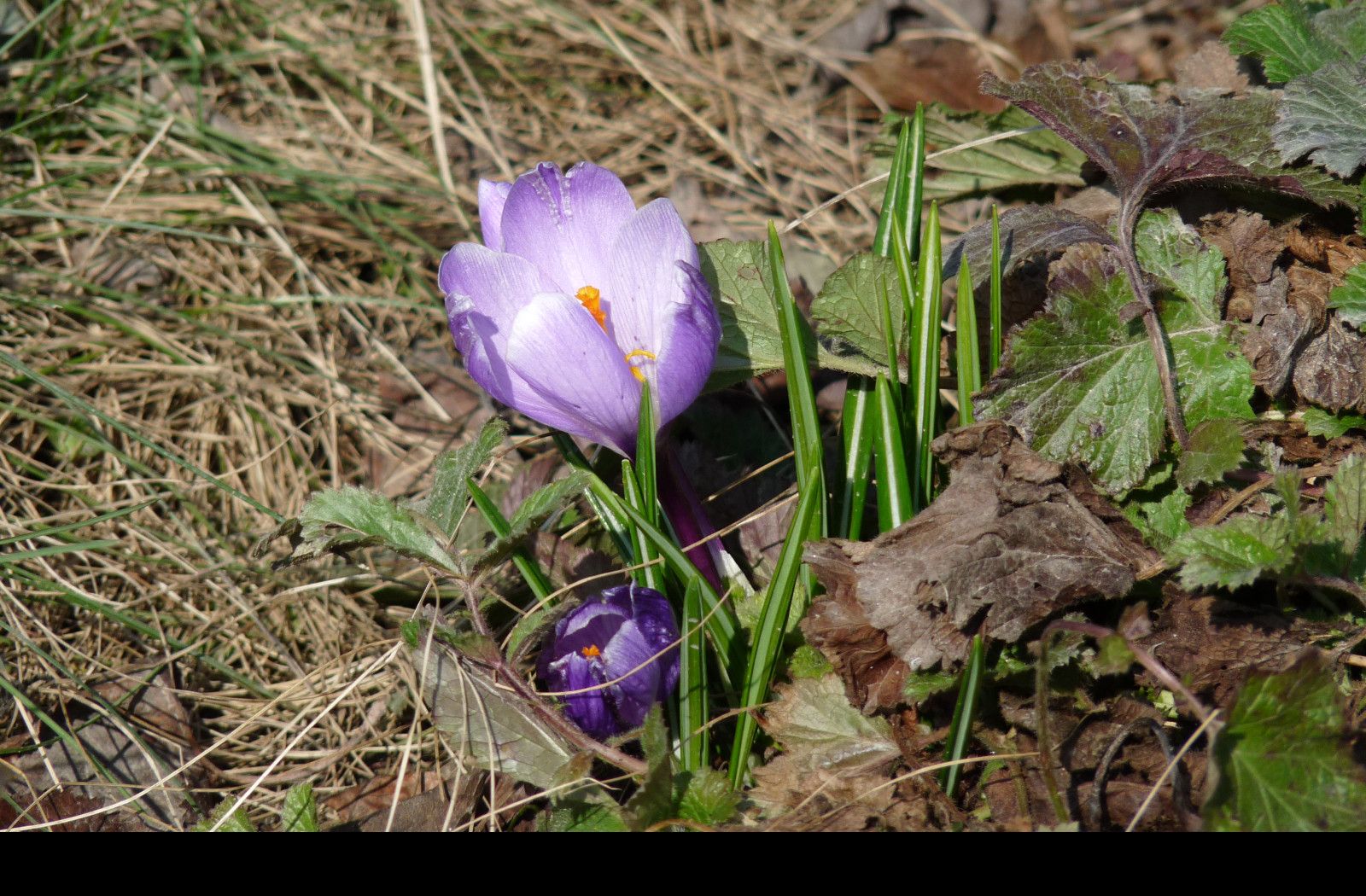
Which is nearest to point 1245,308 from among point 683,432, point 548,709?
point 683,432

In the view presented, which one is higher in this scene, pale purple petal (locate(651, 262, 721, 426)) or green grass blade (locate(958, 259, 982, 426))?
pale purple petal (locate(651, 262, 721, 426))

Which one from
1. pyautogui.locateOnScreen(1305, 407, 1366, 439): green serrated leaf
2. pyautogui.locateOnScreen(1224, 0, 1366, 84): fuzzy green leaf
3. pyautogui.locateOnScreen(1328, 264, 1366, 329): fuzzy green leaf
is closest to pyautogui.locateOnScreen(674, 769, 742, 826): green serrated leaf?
pyautogui.locateOnScreen(1305, 407, 1366, 439): green serrated leaf

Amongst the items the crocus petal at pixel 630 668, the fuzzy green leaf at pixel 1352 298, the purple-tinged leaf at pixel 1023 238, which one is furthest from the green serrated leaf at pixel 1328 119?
the crocus petal at pixel 630 668

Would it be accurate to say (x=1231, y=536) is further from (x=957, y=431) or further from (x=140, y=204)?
(x=140, y=204)

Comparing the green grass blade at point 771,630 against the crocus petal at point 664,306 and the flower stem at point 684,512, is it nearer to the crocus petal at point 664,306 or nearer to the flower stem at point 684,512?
the flower stem at point 684,512

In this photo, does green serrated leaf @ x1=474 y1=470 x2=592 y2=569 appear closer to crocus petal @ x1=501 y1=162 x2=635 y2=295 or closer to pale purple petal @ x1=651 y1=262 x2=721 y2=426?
pale purple petal @ x1=651 y1=262 x2=721 y2=426

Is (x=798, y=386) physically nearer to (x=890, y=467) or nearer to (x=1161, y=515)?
(x=890, y=467)

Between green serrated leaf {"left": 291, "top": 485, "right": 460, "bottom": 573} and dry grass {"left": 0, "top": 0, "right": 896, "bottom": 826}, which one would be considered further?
dry grass {"left": 0, "top": 0, "right": 896, "bottom": 826}
